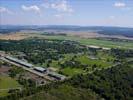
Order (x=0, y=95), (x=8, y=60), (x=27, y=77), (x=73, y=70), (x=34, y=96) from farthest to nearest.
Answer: (x=8, y=60)
(x=73, y=70)
(x=27, y=77)
(x=0, y=95)
(x=34, y=96)

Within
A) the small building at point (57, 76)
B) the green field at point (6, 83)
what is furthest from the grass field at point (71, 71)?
the green field at point (6, 83)

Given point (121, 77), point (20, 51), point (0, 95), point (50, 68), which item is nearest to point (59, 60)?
point (50, 68)

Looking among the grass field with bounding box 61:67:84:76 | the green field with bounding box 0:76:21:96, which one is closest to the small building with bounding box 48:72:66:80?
the grass field with bounding box 61:67:84:76

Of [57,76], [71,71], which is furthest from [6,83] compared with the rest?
[71,71]

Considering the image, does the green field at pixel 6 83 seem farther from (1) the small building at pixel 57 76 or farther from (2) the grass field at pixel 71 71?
(2) the grass field at pixel 71 71

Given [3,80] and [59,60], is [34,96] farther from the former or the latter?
[59,60]

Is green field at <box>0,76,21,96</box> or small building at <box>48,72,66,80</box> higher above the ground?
green field at <box>0,76,21,96</box>

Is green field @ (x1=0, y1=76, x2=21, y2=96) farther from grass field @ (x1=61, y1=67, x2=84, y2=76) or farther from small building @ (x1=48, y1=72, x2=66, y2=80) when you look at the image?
grass field @ (x1=61, y1=67, x2=84, y2=76)

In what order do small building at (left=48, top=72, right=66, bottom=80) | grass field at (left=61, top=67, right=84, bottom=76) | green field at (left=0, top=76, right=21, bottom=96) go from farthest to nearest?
grass field at (left=61, top=67, right=84, bottom=76), small building at (left=48, top=72, right=66, bottom=80), green field at (left=0, top=76, right=21, bottom=96)

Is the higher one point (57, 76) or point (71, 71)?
point (57, 76)

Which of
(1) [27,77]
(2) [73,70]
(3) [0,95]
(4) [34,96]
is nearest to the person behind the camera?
(4) [34,96]

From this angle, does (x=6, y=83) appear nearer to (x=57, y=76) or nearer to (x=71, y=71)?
(x=57, y=76)
